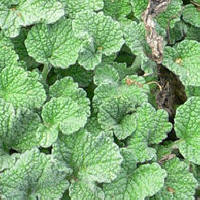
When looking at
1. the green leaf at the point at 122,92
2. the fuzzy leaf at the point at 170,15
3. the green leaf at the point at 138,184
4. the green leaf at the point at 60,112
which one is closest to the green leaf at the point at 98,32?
the green leaf at the point at 122,92

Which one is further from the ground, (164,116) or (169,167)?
(164,116)

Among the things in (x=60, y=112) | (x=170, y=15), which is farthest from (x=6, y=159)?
(x=170, y=15)

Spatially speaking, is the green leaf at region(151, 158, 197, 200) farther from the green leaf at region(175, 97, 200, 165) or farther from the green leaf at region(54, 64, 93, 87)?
the green leaf at region(54, 64, 93, 87)

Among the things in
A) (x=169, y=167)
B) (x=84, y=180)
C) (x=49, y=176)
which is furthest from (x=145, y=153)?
(x=49, y=176)

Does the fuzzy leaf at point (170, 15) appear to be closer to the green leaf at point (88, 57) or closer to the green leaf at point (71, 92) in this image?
the green leaf at point (88, 57)

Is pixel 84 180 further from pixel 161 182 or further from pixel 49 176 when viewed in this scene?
pixel 161 182

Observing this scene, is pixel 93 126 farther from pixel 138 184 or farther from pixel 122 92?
pixel 138 184
